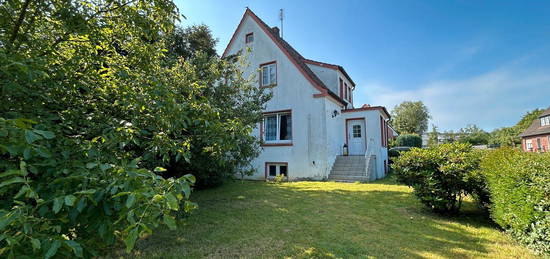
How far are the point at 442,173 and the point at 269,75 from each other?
32.6 feet

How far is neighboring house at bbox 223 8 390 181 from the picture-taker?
11688 mm

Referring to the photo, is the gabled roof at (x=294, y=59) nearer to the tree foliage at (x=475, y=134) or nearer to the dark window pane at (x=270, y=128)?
the dark window pane at (x=270, y=128)

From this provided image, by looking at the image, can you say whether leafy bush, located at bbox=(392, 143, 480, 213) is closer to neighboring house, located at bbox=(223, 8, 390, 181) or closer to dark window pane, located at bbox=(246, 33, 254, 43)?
neighboring house, located at bbox=(223, 8, 390, 181)

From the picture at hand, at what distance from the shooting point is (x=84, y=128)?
2666 mm

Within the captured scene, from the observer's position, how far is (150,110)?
2936 millimetres

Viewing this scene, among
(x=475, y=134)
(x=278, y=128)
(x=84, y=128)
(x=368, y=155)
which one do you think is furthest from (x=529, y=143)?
(x=84, y=128)

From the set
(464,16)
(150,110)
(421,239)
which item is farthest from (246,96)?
(464,16)

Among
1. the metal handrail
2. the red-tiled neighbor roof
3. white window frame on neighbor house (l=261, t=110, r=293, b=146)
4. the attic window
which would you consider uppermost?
the attic window

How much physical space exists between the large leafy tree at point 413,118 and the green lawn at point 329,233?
42843mm

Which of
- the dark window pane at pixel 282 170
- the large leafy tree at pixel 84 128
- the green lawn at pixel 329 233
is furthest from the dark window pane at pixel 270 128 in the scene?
the large leafy tree at pixel 84 128

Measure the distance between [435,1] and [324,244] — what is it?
1137 centimetres

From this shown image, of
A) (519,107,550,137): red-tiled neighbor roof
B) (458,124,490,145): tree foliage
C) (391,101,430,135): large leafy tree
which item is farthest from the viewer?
(458,124,490,145): tree foliage

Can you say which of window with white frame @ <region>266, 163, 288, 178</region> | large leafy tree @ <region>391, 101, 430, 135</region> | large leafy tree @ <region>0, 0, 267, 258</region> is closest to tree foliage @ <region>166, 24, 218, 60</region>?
window with white frame @ <region>266, 163, 288, 178</region>

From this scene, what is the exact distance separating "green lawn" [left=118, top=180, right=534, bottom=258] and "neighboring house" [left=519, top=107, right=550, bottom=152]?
133 ft
